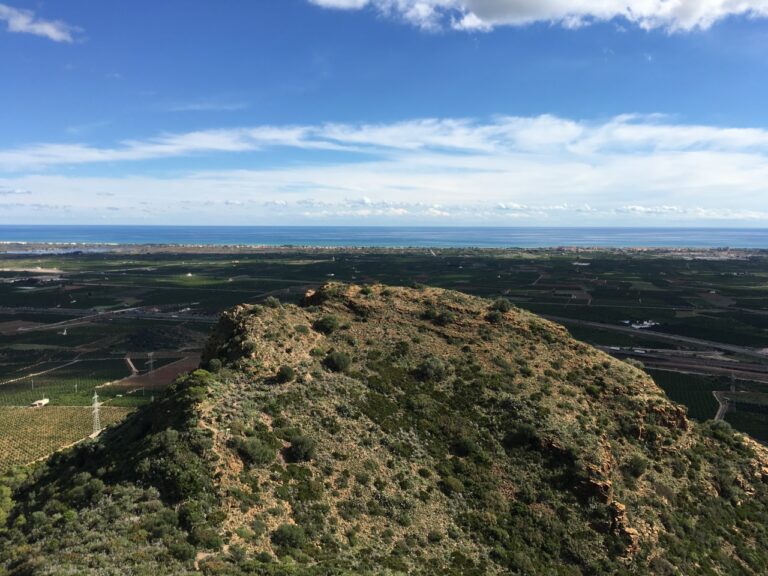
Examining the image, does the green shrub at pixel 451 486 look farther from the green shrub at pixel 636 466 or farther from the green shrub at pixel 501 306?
the green shrub at pixel 501 306

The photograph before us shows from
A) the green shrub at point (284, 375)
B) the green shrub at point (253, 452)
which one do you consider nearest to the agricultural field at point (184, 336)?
the green shrub at point (284, 375)

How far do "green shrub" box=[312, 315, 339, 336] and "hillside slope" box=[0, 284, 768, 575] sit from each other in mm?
204

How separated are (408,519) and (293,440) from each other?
8073mm

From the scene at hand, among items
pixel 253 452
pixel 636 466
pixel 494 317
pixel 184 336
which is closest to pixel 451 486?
pixel 253 452

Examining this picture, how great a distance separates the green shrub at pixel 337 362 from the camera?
3691cm

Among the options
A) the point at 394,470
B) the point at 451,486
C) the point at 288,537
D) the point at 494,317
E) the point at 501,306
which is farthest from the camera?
the point at 501,306

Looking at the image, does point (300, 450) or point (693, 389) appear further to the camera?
point (693, 389)

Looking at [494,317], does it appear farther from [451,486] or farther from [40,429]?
[40,429]

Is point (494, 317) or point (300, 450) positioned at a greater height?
point (494, 317)

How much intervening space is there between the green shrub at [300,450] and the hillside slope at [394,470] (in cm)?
12

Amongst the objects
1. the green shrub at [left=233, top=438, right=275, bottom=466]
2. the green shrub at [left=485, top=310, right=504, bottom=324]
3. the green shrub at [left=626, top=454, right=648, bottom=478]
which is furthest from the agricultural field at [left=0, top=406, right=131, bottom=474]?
the green shrub at [left=626, top=454, right=648, bottom=478]

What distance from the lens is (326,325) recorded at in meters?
42.2

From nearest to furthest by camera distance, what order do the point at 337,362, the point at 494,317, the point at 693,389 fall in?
the point at 337,362 → the point at 494,317 → the point at 693,389

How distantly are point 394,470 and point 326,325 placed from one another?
1654 centimetres
